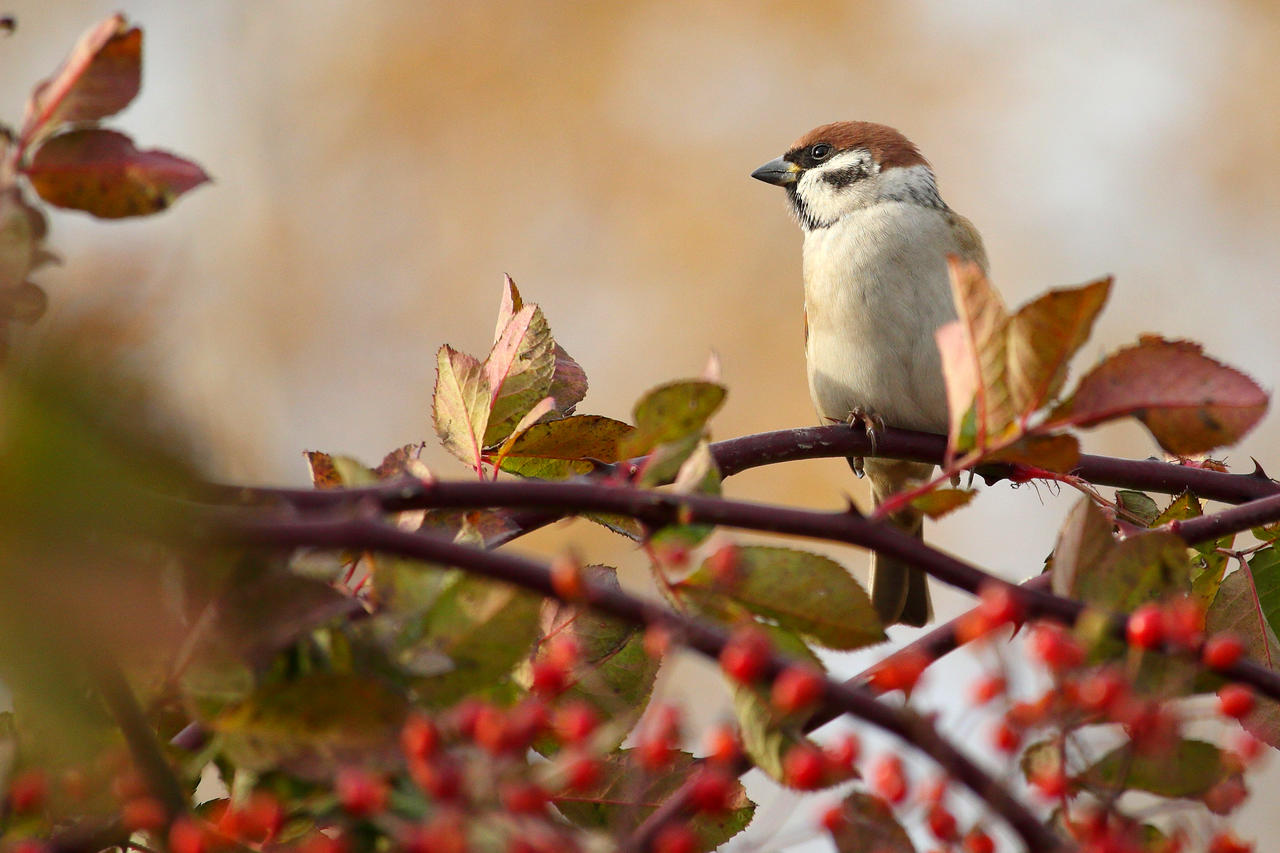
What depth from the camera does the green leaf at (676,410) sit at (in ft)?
2.84

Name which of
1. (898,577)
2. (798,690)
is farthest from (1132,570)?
(898,577)

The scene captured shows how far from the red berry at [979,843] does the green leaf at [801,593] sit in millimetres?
131

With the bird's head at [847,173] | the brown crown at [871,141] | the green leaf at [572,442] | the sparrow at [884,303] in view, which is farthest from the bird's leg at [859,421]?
the green leaf at [572,442]

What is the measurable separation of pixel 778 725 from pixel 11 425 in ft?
1.41

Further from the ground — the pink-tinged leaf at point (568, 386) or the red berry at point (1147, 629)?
the pink-tinged leaf at point (568, 386)

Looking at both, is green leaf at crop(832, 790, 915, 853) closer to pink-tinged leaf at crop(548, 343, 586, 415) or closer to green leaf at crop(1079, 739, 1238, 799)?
green leaf at crop(1079, 739, 1238, 799)

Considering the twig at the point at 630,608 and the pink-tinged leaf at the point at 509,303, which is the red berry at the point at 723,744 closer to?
the twig at the point at 630,608

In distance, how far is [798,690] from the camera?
2.03 ft

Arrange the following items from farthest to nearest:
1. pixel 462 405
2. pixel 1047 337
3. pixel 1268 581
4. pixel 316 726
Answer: pixel 1268 581 → pixel 462 405 → pixel 1047 337 → pixel 316 726

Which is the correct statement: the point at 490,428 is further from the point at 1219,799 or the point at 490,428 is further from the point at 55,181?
the point at 1219,799

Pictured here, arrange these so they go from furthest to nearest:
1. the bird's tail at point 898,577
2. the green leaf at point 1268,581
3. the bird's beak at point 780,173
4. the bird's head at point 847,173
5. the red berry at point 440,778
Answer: the bird's beak at point 780,173
the bird's head at point 847,173
the bird's tail at point 898,577
the green leaf at point 1268,581
the red berry at point 440,778

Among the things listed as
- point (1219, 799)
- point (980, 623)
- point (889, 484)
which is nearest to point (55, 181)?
point (980, 623)

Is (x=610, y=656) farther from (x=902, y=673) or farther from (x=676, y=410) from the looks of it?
(x=902, y=673)

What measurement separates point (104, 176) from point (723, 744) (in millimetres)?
593
